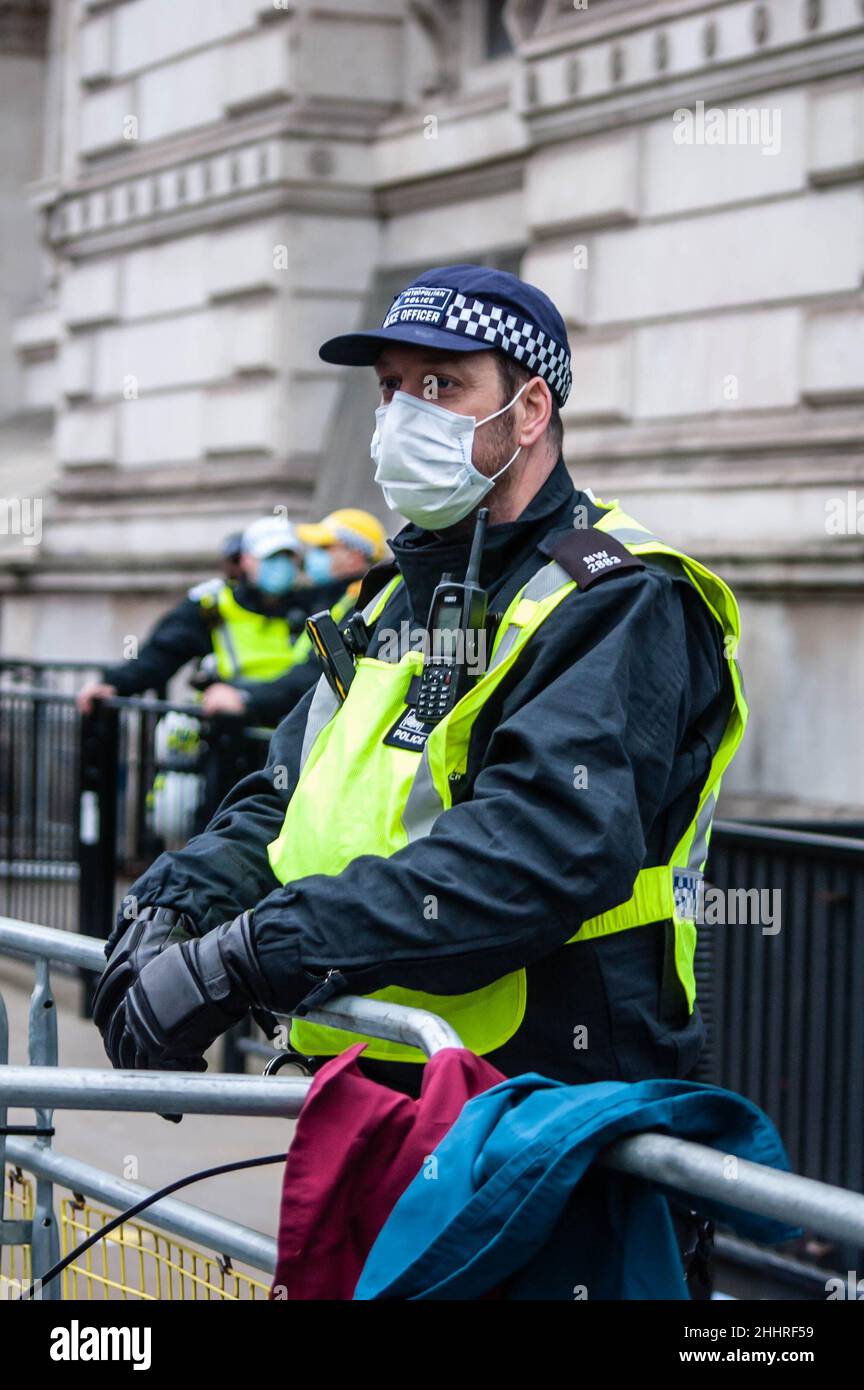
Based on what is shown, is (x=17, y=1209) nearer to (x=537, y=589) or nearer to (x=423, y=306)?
(x=537, y=589)

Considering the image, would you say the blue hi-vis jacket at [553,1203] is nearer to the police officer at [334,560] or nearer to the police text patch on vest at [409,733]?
the police text patch on vest at [409,733]

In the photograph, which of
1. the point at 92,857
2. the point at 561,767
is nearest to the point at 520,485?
the point at 561,767

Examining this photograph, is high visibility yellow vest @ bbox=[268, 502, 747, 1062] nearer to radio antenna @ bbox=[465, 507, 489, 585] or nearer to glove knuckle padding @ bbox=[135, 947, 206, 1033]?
radio antenna @ bbox=[465, 507, 489, 585]

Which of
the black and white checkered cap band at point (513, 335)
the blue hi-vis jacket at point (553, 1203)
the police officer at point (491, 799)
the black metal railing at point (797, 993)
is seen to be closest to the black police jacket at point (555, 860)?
the police officer at point (491, 799)

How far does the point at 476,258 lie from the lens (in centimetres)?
1189

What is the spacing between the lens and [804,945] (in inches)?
212

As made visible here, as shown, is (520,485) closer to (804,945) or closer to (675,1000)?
(675,1000)

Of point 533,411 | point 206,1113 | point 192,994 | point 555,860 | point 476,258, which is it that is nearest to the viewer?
point 206,1113

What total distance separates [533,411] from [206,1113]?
122 cm

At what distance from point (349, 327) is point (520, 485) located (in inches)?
392

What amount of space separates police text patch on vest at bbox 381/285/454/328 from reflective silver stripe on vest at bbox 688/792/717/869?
0.82 metres

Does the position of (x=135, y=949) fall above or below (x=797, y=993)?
above

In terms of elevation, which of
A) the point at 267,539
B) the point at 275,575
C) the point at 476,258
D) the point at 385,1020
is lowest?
the point at 385,1020

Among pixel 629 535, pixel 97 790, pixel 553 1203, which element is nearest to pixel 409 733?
pixel 629 535
